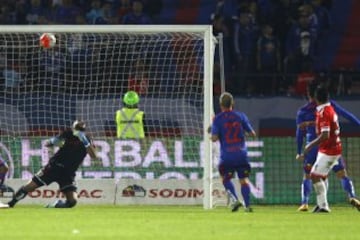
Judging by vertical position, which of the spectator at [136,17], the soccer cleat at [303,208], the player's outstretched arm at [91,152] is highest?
the spectator at [136,17]

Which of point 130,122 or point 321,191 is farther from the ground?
point 130,122

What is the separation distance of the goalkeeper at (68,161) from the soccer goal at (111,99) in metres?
1.38

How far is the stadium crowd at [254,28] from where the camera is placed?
27453 mm

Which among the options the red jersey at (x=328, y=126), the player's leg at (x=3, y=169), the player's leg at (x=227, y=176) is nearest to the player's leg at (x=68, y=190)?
the player's leg at (x=3, y=169)

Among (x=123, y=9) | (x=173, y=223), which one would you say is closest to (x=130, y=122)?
(x=123, y=9)

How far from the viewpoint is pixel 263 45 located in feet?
94.9

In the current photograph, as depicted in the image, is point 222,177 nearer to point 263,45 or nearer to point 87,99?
point 87,99

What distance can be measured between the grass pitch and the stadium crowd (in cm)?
516

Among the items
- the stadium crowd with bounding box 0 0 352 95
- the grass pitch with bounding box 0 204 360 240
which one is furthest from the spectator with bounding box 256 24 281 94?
the grass pitch with bounding box 0 204 360 240

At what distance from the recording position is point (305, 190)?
73.7 feet

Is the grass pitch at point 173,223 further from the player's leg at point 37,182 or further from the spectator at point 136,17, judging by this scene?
the spectator at point 136,17

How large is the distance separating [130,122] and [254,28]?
18.0 feet

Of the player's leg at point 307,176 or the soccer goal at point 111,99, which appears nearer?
the player's leg at point 307,176

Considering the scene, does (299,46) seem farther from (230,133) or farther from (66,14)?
(230,133)
